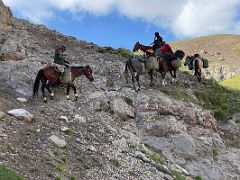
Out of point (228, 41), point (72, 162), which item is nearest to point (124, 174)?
point (72, 162)

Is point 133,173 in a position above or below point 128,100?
below

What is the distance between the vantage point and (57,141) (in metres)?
17.5

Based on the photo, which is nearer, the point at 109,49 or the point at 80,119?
the point at 80,119

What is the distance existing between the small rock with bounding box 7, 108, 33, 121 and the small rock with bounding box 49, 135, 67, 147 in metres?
1.54

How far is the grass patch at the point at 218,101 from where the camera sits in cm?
2714

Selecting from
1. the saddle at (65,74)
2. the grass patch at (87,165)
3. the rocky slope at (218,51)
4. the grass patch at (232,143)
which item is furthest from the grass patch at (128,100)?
the rocky slope at (218,51)

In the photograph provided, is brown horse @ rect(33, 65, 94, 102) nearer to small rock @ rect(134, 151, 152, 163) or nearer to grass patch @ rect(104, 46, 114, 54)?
small rock @ rect(134, 151, 152, 163)

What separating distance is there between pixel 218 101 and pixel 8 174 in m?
18.1

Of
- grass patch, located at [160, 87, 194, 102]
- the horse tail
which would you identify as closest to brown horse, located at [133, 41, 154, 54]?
grass patch, located at [160, 87, 194, 102]

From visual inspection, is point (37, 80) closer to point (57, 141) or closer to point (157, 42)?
point (57, 141)

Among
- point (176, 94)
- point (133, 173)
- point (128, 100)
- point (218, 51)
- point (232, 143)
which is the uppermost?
point (218, 51)

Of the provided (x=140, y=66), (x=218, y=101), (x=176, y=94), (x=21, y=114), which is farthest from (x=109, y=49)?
(x=21, y=114)

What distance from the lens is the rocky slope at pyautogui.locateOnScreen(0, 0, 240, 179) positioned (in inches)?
651

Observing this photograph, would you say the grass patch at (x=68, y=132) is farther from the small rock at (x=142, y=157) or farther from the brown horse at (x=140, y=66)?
the brown horse at (x=140, y=66)
